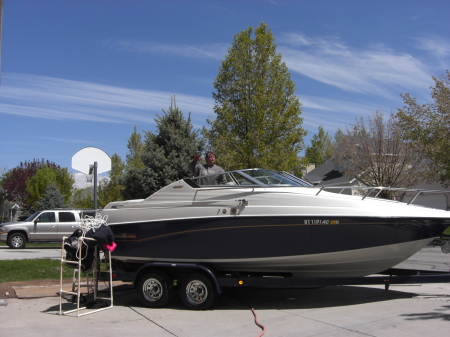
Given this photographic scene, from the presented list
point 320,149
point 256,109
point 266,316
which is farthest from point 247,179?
point 320,149

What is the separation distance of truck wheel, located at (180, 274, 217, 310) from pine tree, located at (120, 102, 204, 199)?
10.3 m

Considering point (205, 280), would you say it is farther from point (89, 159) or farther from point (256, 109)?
point (256, 109)

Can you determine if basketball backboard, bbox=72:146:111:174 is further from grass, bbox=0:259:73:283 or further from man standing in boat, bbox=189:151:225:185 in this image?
man standing in boat, bbox=189:151:225:185

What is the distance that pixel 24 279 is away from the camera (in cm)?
1001

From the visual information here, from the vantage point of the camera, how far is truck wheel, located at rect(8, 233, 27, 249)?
20.4 metres

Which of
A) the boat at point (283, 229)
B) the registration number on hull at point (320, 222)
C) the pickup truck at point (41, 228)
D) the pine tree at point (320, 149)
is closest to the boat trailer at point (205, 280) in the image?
the boat at point (283, 229)

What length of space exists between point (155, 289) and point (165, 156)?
10.7 m

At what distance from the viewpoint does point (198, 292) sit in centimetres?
723

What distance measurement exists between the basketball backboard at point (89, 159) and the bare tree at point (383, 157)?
16318mm

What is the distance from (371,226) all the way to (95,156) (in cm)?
775

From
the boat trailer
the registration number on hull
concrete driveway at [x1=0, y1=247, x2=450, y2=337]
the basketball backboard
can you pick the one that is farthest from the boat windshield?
the basketball backboard

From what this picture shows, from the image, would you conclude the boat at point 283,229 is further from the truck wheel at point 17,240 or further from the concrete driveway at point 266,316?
the truck wheel at point 17,240

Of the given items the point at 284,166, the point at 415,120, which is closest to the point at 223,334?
the point at 284,166

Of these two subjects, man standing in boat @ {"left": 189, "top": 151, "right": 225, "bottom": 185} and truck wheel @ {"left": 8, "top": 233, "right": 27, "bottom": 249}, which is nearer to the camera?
man standing in boat @ {"left": 189, "top": 151, "right": 225, "bottom": 185}
